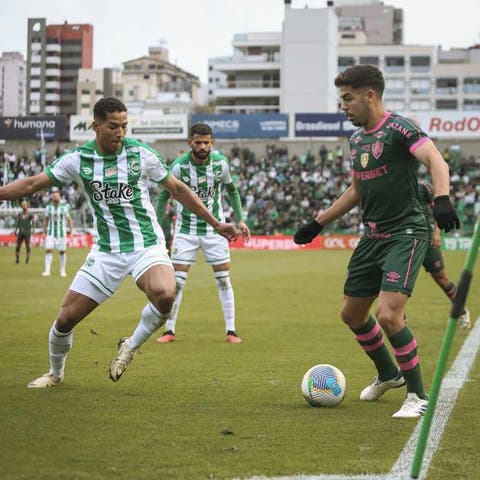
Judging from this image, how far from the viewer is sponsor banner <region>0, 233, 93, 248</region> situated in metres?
45.7

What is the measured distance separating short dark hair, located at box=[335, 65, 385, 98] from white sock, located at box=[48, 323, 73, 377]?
3.02 m

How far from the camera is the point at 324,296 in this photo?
1919cm

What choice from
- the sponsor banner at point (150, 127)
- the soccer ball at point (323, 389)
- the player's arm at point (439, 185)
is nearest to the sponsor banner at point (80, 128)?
the sponsor banner at point (150, 127)

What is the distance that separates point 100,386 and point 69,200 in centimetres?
4667

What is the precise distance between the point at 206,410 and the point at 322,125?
52.4 metres

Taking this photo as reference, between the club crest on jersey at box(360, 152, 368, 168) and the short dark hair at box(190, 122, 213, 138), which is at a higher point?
the short dark hair at box(190, 122, 213, 138)

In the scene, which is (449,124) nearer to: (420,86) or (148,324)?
(148,324)

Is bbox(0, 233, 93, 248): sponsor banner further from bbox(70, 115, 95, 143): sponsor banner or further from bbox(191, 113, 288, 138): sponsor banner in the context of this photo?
bbox(191, 113, 288, 138): sponsor banner

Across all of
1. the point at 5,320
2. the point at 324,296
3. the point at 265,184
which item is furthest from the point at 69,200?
the point at 5,320

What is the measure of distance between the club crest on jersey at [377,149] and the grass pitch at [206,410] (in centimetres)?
189

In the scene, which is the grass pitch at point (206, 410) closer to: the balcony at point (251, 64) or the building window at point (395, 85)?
the balcony at point (251, 64)

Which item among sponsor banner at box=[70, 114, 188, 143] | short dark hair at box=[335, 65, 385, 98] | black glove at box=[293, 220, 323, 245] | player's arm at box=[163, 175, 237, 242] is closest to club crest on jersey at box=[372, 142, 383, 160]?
short dark hair at box=[335, 65, 385, 98]

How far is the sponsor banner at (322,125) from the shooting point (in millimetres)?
57812

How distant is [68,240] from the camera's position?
45438 mm
